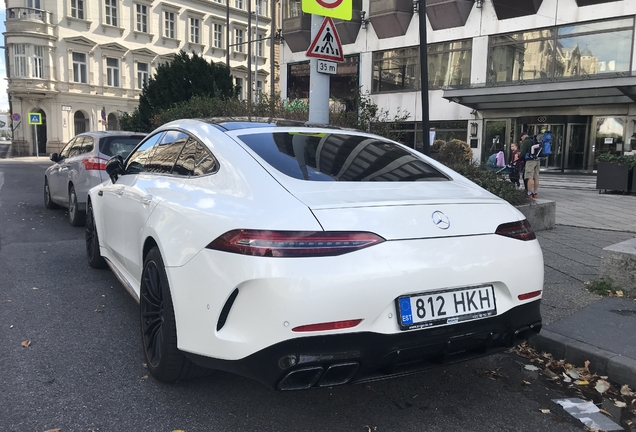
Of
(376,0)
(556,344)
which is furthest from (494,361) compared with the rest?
(376,0)

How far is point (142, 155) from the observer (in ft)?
13.9

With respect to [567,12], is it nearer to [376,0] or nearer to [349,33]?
[376,0]

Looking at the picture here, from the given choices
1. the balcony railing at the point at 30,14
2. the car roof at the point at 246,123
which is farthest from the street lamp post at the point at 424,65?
the balcony railing at the point at 30,14

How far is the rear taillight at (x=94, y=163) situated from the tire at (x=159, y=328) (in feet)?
16.4

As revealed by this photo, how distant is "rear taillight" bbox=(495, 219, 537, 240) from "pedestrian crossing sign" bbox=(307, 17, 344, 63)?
420cm

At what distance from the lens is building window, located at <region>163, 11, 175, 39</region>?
146 ft

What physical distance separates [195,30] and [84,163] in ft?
141

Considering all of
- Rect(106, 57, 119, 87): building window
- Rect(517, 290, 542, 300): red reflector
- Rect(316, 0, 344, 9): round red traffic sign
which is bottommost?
Rect(517, 290, 542, 300): red reflector

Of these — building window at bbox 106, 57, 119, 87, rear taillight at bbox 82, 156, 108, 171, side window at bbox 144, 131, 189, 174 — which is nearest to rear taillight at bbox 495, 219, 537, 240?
side window at bbox 144, 131, 189, 174

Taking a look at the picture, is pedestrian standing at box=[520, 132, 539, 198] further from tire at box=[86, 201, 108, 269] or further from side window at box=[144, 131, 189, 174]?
side window at box=[144, 131, 189, 174]

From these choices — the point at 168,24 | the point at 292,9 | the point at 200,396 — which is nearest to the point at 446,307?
the point at 200,396

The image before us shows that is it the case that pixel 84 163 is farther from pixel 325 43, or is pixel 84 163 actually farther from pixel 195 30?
pixel 195 30

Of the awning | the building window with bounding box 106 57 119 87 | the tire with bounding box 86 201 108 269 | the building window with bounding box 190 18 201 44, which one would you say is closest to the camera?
the tire with bounding box 86 201 108 269

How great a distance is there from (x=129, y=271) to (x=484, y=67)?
74.5 ft
